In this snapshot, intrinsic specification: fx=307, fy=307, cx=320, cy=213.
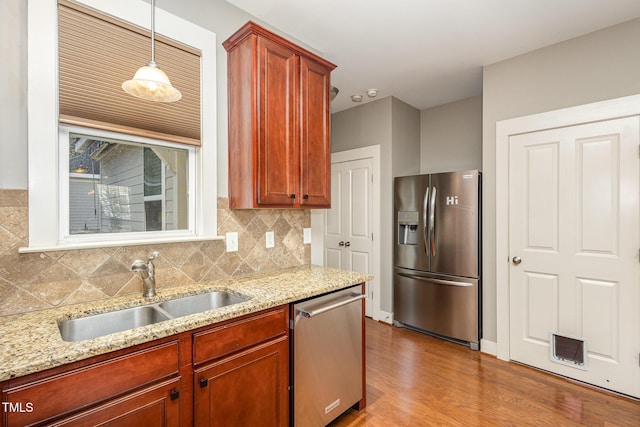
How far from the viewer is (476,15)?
7.21ft

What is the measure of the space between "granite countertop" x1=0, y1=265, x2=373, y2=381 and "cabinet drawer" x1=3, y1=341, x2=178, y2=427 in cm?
6

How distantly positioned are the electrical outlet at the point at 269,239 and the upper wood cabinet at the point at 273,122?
0.34 m

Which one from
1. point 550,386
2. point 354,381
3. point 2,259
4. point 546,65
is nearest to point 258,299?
point 354,381

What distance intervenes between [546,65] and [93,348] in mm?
3495

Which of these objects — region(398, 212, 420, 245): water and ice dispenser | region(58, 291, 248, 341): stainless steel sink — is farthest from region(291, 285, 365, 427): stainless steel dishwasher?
region(398, 212, 420, 245): water and ice dispenser

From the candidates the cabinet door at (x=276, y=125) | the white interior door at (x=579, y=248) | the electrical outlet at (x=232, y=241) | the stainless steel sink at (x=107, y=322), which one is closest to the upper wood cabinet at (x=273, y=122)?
the cabinet door at (x=276, y=125)


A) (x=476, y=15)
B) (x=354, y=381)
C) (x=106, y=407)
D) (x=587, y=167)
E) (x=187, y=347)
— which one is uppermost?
(x=476, y=15)

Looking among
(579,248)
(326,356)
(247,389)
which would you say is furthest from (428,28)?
(247,389)

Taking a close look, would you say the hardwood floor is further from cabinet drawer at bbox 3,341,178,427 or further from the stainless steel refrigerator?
cabinet drawer at bbox 3,341,178,427

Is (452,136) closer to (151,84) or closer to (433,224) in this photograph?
(433,224)

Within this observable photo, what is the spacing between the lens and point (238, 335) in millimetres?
1395

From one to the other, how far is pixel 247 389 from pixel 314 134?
1595mm

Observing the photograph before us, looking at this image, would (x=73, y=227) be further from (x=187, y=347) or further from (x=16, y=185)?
(x=187, y=347)

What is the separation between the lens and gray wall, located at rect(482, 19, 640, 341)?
2.25m
